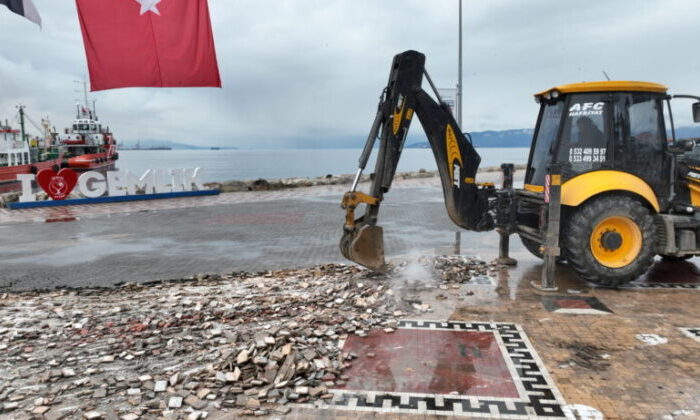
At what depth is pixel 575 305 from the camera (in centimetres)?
692

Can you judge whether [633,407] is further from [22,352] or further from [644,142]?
[22,352]

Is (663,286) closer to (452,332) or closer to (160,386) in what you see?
(452,332)

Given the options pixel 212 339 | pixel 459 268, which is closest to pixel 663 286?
pixel 459 268

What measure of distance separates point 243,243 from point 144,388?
7.84 m

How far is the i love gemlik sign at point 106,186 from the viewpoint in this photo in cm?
1931

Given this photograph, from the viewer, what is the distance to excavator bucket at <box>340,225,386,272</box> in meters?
7.71

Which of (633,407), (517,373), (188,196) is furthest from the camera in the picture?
(188,196)

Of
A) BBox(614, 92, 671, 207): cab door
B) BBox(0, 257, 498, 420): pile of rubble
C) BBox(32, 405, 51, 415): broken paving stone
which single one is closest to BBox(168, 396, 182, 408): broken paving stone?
BBox(0, 257, 498, 420): pile of rubble

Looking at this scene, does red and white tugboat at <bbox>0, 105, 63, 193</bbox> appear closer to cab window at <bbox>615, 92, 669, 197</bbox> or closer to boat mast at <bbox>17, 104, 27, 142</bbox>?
boat mast at <bbox>17, 104, 27, 142</bbox>

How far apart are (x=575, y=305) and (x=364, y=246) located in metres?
3.31

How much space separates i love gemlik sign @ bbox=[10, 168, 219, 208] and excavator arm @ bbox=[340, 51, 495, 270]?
16.2 meters

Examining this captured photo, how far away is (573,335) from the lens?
19.1 ft

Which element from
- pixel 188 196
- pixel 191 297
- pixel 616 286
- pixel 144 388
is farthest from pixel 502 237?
pixel 188 196

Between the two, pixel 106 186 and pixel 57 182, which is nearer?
pixel 57 182
